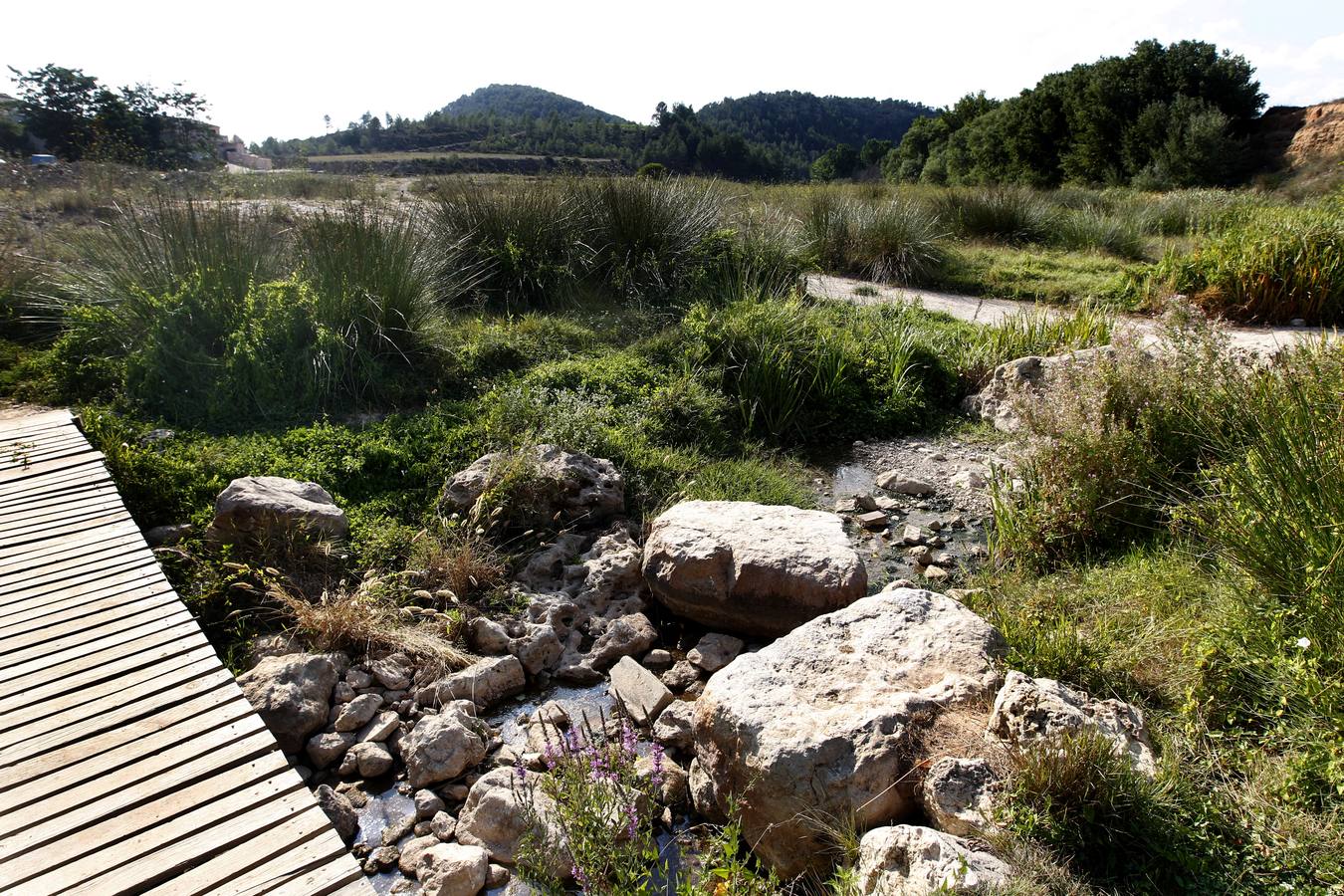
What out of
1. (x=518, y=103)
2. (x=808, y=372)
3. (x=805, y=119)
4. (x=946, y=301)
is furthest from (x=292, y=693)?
(x=518, y=103)

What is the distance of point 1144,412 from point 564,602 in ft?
10.9

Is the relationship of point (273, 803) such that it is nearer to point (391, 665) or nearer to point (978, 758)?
point (391, 665)

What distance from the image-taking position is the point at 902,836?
7.15 feet

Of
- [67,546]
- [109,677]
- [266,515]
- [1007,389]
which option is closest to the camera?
[109,677]

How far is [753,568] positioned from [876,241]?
8056 mm

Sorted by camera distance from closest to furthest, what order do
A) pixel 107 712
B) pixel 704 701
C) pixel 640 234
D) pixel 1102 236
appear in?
pixel 107 712, pixel 704 701, pixel 640 234, pixel 1102 236

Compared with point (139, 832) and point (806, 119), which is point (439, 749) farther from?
point (806, 119)

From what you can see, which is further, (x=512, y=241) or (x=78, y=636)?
(x=512, y=241)

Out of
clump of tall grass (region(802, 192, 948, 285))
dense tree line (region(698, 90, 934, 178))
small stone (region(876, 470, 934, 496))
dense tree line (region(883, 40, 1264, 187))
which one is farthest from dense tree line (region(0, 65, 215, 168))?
dense tree line (region(698, 90, 934, 178))

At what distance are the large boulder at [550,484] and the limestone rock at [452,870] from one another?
2.26m

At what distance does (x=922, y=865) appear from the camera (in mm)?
2070

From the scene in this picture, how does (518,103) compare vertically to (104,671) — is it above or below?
above

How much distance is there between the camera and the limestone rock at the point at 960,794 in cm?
226

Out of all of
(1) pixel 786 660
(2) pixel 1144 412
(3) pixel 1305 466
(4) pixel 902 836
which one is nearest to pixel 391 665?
(1) pixel 786 660
